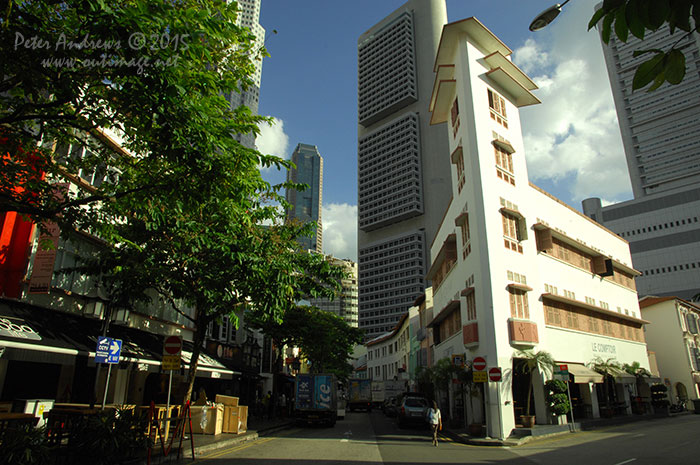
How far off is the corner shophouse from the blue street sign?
16391 mm

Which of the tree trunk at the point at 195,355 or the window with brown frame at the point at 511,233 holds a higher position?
the window with brown frame at the point at 511,233

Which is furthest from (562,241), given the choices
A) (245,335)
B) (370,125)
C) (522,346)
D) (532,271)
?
(370,125)

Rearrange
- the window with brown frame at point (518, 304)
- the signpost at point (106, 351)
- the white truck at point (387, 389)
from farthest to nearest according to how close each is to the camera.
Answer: the white truck at point (387, 389) → the window with brown frame at point (518, 304) → the signpost at point (106, 351)

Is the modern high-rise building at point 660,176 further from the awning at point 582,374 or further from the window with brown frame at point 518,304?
the window with brown frame at point 518,304

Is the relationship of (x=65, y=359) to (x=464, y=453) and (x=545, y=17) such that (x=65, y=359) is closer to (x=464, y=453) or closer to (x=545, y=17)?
(x=464, y=453)

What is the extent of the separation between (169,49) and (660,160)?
497 ft

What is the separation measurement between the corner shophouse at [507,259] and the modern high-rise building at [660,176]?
2856 inches

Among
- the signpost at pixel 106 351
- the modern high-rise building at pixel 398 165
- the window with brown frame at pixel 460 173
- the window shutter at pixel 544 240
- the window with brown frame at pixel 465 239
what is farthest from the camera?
the modern high-rise building at pixel 398 165

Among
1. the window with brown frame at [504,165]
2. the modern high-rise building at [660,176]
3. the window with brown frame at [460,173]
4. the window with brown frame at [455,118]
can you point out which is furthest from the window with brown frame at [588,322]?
the modern high-rise building at [660,176]

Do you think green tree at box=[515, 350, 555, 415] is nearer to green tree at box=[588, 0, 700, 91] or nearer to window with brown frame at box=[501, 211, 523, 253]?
window with brown frame at box=[501, 211, 523, 253]

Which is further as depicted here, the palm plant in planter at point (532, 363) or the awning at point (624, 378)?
the awning at point (624, 378)

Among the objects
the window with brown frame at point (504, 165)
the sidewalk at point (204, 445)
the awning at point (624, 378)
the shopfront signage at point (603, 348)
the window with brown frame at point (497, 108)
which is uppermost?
the window with brown frame at point (497, 108)

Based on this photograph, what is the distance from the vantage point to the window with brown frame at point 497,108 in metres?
28.0

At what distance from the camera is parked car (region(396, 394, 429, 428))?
85.6 feet
